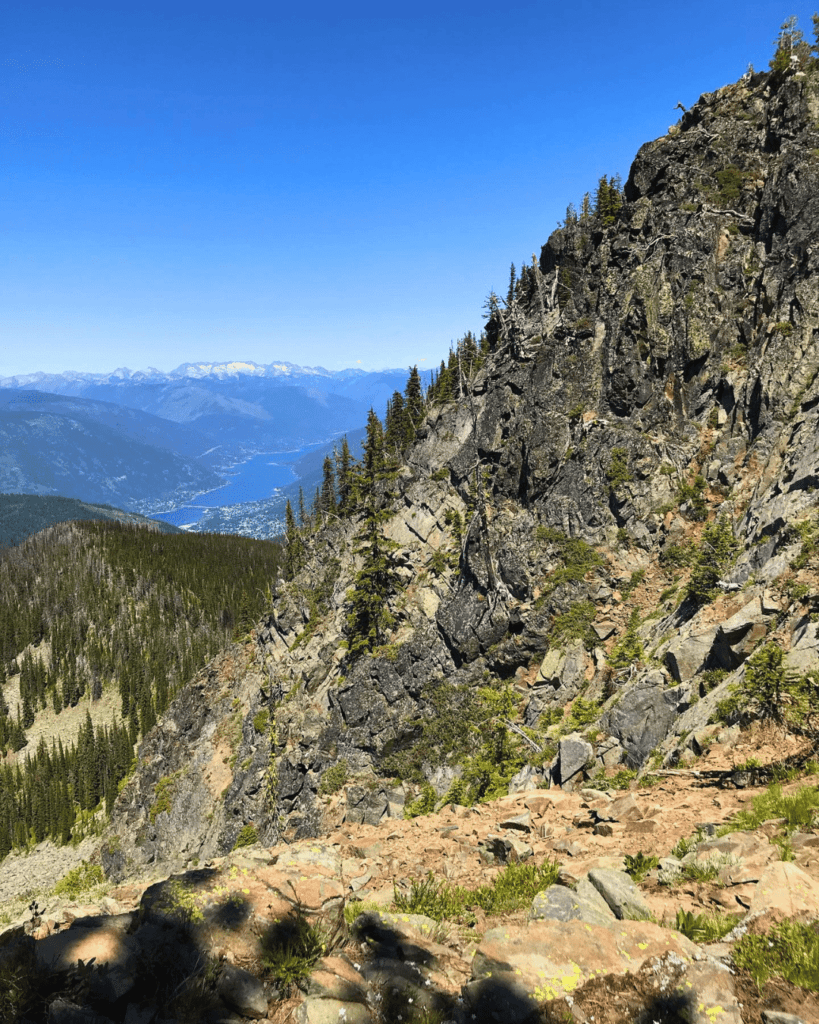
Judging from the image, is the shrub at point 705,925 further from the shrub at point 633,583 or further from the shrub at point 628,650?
the shrub at point 633,583

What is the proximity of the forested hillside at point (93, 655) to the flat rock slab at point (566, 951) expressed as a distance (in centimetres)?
8771

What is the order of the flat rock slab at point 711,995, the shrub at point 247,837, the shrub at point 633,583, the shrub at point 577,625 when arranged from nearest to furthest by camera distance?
1. the flat rock slab at point 711,995
2. the shrub at point 577,625
3. the shrub at point 633,583
4. the shrub at point 247,837

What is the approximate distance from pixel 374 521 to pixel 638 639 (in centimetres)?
2626

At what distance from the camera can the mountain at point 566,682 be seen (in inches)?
261

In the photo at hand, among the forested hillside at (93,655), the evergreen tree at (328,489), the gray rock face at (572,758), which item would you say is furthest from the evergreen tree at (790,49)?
the forested hillside at (93,655)

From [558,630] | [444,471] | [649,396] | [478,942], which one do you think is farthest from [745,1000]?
[444,471]

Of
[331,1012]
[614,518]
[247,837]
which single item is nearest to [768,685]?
[331,1012]

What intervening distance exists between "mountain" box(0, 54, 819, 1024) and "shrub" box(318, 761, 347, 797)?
0.29m

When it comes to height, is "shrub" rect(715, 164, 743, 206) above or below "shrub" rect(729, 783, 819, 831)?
above

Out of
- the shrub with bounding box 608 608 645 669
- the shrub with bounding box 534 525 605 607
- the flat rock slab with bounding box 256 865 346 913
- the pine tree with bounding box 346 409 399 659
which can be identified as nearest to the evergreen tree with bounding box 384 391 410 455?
the pine tree with bounding box 346 409 399 659

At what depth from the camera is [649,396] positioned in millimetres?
35281

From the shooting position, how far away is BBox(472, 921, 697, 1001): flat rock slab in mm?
6070

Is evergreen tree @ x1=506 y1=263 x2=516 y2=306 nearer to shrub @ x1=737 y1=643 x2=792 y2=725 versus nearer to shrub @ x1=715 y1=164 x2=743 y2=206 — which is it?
shrub @ x1=715 y1=164 x2=743 y2=206

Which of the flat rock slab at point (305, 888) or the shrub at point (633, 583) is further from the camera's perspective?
the shrub at point (633, 583)
